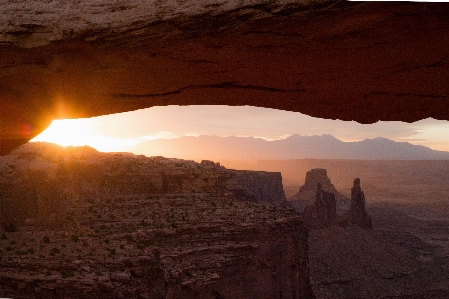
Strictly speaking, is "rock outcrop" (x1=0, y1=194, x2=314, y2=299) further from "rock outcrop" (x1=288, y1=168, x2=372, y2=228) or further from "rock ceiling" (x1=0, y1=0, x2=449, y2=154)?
"rock outcrop" (x1=288, y1=168, x2=372, y2=228)

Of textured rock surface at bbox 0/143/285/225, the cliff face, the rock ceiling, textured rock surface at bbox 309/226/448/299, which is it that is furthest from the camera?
the cliff face

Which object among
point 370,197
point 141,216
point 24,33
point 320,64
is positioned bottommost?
point 370,197

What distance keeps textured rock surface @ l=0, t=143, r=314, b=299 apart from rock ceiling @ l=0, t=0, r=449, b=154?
14524mm

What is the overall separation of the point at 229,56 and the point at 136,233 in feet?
71.4

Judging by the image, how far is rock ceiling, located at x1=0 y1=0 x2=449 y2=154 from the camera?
6887 millimetres

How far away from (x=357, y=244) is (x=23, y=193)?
56.7m

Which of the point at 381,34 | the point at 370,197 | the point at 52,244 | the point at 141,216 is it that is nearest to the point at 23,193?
the point at 52,244

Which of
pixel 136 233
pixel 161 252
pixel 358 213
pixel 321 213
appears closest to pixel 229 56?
pixel 161 252

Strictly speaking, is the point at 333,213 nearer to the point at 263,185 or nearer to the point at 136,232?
the point at 263,185

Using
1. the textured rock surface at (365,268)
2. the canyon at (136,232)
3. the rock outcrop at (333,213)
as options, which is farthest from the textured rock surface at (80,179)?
the rock outcrop at (333,213)

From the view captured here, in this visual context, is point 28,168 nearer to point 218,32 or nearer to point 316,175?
point 218,32

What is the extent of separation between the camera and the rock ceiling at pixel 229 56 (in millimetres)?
6887

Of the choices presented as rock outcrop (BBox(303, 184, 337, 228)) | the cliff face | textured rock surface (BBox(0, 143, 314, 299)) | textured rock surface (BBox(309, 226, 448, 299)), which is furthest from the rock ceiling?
the cliff face

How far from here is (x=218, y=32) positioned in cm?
728
